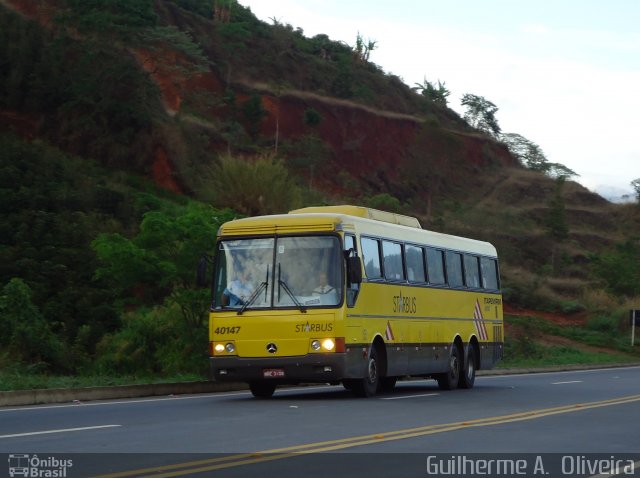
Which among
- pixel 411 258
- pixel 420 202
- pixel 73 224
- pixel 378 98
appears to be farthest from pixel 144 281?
pixel 378 98

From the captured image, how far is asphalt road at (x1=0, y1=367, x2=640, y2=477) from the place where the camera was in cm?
1137

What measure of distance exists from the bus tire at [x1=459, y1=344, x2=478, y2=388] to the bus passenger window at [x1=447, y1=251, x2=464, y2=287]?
166 centimetres

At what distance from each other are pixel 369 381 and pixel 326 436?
8562 millimetres

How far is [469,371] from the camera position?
2828 cm

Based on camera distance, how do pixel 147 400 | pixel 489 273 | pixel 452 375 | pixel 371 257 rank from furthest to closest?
pixel 489 273 → pixel 452 375 → pixel 371 257 → pixel 147 400

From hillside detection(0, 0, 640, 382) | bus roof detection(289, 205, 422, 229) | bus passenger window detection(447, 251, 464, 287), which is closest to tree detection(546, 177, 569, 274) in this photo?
hillside detection(0, 0, 640, 382)

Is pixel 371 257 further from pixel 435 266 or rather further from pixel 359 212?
pixel 435 266

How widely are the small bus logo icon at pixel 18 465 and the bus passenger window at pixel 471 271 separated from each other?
1853 centimetres

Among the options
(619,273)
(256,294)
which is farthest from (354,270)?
(619,273)

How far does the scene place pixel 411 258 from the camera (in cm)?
2581

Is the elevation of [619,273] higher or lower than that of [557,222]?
lower

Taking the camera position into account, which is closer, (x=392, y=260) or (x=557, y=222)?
(x=392, y=260)

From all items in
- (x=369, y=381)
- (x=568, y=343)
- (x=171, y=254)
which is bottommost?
(x=369, y=381)

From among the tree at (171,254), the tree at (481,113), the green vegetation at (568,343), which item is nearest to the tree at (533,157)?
the tree at (481,113)
